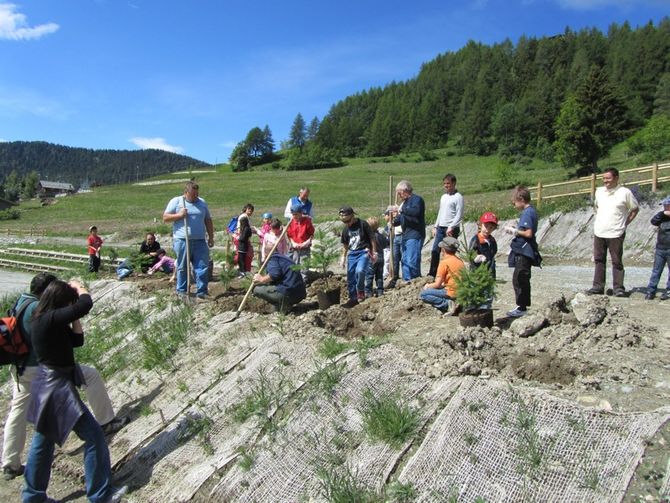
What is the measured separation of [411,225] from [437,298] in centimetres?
183

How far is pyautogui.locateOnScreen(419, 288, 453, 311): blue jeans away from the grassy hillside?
82.4 ft

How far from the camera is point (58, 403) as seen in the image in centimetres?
408

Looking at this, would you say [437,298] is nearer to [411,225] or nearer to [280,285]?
[411,225]

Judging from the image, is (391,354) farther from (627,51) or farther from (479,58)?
(479,58)

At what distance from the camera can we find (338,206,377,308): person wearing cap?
23.7ft

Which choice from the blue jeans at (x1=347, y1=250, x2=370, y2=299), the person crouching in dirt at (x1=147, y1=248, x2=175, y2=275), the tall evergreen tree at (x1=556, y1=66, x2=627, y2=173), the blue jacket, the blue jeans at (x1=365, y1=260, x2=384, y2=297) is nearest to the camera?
the blue jeans at (x1=347, y1=250, x2=370, y2=299)

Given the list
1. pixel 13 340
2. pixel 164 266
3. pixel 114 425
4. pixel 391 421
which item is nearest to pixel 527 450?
pixel 391 421

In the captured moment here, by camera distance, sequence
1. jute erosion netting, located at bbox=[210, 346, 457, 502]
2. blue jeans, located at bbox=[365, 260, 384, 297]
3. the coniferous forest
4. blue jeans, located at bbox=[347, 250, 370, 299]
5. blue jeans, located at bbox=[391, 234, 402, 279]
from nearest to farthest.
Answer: jute erosion netting, located at bbox=[210, 346, 457, 502], blue jeans, located at bbox=[347, 250, 370, 299], blue jeans, located at bbox=[365, 260, 384, 297], blue jeans, located at bbox=[391, 234, 402, 279], the coniferous forest

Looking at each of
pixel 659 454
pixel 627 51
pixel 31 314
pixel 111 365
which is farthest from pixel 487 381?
pixel 627 51

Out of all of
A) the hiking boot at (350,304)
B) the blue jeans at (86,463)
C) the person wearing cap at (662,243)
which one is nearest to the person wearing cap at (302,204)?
the hiking boot at (350,304)

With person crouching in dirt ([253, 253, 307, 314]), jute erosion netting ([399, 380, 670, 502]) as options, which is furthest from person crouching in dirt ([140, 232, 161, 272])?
jute erosion netting ([399, 380, 670, 502])

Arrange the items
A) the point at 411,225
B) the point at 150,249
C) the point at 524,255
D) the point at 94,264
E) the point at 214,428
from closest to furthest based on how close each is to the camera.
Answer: the point at 214,428, the point at 524,255, the point at 411,225, the point at 150,249, the point at 94,264

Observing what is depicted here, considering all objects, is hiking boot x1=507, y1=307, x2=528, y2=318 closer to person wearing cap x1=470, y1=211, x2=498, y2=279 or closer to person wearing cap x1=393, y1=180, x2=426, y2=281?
person wearing cap x1=470, y1=211, x2=498, y2=279

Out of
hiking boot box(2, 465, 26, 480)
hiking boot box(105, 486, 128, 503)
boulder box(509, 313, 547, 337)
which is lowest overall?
hiking boot box(2, 465, 26, 480)
